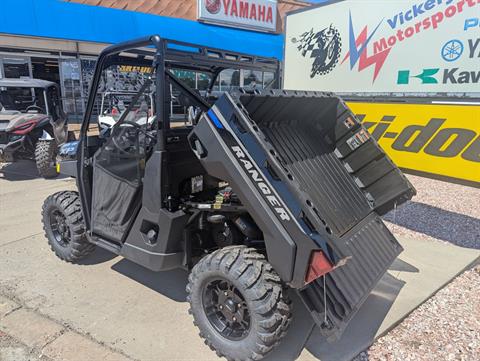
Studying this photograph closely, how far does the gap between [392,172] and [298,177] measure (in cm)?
112

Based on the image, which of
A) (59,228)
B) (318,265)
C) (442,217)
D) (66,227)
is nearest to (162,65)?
(318,265)

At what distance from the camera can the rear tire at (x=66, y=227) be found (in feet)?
12.9

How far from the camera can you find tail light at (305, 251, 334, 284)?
7.74 ft

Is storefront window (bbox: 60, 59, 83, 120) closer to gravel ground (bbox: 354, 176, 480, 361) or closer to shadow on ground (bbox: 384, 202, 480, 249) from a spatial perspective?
shadow on ground (bbox: 384, 202, 480, 249)

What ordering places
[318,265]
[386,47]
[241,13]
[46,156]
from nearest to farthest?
[318,265]
[386,47]
[46,156]
[241,13]

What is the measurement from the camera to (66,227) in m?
4.15

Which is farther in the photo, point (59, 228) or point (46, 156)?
point (46, 156)

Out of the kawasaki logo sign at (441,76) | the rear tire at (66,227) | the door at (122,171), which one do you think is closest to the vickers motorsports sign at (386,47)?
the kawasaki logo sign at (441,76)

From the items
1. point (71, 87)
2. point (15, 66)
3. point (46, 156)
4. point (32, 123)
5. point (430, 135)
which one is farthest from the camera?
point (71, 87)

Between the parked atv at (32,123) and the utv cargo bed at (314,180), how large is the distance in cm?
597

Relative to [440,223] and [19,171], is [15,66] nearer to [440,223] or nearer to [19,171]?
[19,171]

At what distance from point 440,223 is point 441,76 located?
219cm

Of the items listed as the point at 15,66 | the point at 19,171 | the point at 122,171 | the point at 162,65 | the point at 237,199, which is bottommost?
the point at 19,171

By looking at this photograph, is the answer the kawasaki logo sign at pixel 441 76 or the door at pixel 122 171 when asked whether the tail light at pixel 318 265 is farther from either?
the kawasaki logo sign at pixel 441 76
